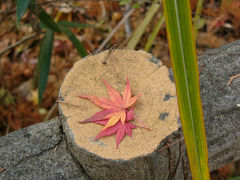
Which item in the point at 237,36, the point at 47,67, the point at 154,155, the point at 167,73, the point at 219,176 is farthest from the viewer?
the point at 237,36

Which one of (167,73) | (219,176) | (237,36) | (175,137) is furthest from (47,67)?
(237,36)

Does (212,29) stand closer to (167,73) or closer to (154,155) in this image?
(167,73)

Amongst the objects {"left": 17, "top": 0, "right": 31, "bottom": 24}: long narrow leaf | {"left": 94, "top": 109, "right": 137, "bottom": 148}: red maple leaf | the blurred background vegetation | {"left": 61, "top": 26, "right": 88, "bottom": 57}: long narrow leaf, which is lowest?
the blurred background vegetation

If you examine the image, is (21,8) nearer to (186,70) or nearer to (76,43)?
(76,43)

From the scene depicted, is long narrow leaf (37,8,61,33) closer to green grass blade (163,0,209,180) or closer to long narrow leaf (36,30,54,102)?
long narrow leaf (36,30,54,102)

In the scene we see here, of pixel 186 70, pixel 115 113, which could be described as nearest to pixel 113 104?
pixel 115 113

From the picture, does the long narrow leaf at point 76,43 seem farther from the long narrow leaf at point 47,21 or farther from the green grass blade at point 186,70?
the green grass blade at point 186,70

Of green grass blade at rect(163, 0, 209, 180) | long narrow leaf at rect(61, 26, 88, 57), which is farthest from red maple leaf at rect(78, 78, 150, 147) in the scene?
long narrow leaf at rect(61, 26, 88, 57)

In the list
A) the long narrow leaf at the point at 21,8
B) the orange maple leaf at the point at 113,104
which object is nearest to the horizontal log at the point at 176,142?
the orange maple leaf at the point at 113,104
